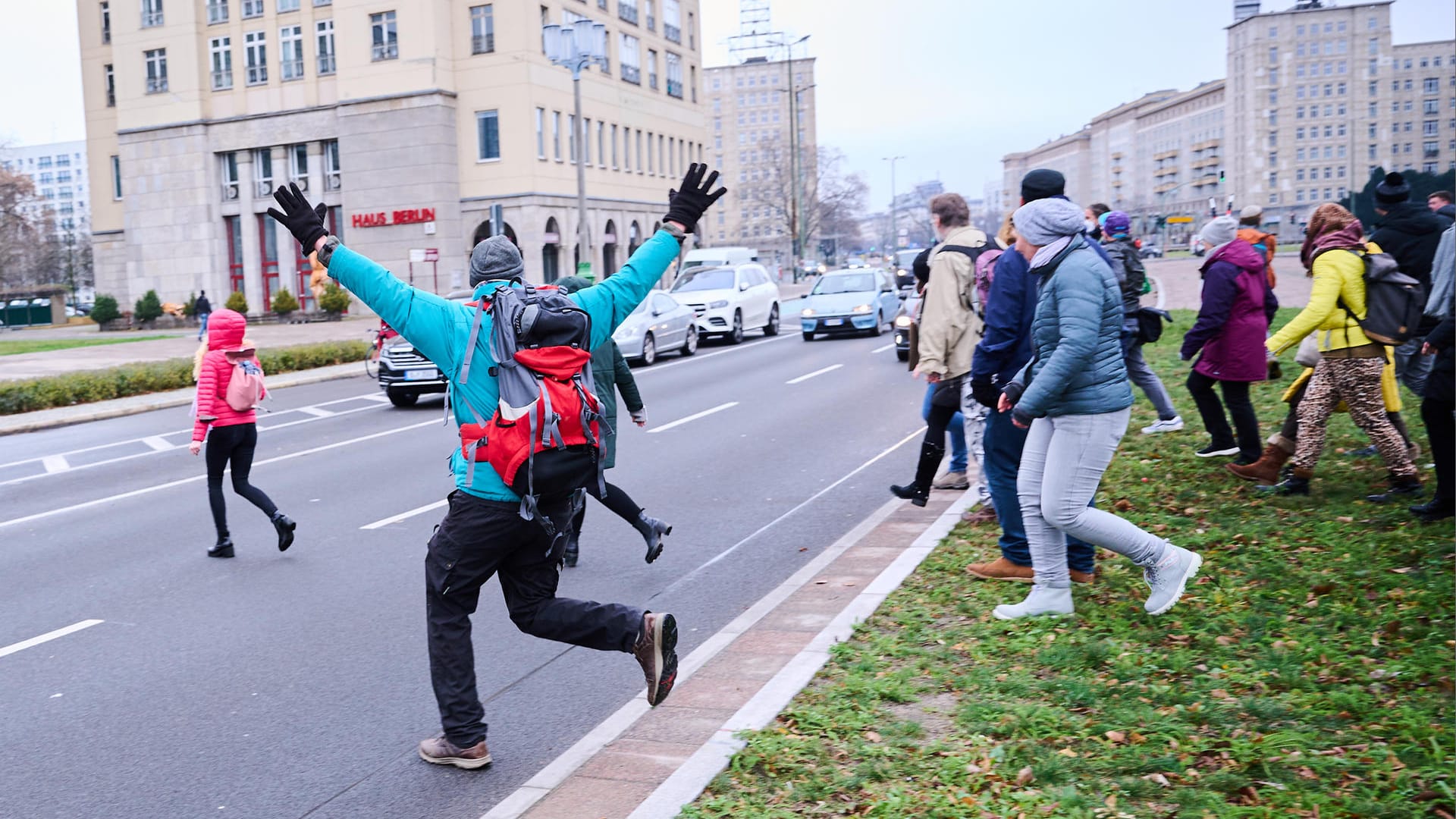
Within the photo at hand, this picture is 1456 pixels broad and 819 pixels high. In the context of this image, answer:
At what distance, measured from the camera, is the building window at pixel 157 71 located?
184 feet

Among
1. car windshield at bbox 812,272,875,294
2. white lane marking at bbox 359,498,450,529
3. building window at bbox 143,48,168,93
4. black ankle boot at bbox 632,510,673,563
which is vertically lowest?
white lane marking at bbox 359,498,450,529

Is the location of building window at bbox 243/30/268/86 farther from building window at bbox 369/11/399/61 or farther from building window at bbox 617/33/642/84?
building window at bbox 617/33/642/84

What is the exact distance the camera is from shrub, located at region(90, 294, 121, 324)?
4981cm

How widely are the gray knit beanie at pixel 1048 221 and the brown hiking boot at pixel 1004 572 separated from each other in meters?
1.83

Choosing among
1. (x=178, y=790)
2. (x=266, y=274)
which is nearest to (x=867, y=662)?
(x=178, y=790)

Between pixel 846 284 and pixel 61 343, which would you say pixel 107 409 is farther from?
pixel 61 343

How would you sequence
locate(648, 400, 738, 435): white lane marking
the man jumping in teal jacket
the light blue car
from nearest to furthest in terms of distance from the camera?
the man jumping in teal jacket < locate(648, 400, 738, 435): white lane marking < the light blue car

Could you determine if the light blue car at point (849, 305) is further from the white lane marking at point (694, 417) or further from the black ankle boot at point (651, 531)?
the black ankle boot at point (651, 531)

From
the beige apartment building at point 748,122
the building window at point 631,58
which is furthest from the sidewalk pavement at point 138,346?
the beige apartment building at point 748,122

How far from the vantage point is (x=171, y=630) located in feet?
21.7

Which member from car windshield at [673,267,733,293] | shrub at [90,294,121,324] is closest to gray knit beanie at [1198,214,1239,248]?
car windshield at [673,267,733,293]

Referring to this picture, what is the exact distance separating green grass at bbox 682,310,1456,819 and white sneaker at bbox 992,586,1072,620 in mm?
101

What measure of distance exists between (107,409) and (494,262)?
17796 mm

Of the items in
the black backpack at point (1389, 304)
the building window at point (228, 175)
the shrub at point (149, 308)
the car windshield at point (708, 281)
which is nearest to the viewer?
the black backpack at point (1389, 304)
